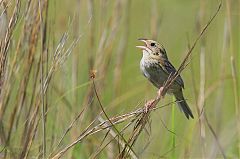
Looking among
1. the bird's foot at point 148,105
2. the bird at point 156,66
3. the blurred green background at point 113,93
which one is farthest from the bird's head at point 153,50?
the bird's foot at point 148,105

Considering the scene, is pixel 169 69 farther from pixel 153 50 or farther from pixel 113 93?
pixel 113 93

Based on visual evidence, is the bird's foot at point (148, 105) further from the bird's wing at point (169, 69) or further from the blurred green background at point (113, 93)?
the bird's wing at point (169, 69)

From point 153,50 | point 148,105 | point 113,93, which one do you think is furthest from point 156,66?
point 148,105

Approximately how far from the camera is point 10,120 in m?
3.22

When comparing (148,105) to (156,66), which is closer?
(148,105)

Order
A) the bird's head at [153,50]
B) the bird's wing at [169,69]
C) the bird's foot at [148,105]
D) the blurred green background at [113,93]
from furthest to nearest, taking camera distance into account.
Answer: the bird's head at [153,50] < the bird's wing at [169,69] < the blurred green background at [113,93] < the bird's foot at [148,105]

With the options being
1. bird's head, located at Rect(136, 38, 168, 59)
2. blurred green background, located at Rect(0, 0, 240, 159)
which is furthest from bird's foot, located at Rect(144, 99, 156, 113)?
bird's head, located at Rect(136, 38, 168, 59)

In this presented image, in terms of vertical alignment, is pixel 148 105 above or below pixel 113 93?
above

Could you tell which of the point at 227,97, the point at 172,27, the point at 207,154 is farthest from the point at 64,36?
the point at 172,27

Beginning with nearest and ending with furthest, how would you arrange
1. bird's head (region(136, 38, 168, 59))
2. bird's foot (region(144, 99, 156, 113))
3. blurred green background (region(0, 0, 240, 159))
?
1. bird's foot (region(144, 99, 156, 113))
2. blurred green background (region(0, 0, 240, 159))
3. bird's head (region(136, 38, 168, 59))

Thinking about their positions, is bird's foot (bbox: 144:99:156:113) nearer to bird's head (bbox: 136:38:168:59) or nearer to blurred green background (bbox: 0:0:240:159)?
blurred green background (bbox: 0:0:240:159)

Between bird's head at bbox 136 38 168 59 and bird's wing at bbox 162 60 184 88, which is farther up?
bird's head at bbox 136 38 168 59

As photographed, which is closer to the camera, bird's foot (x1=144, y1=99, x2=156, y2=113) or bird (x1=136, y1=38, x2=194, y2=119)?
bird's foot (x1=144, y1=99, x2=156, y2=113)

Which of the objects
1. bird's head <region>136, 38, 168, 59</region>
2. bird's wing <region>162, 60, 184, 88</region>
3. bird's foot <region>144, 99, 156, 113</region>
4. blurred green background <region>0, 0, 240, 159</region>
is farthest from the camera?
bird's head <region>136, 38, 168, 59</region>
